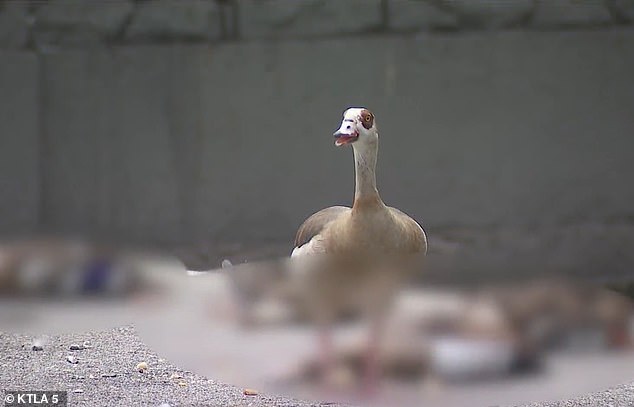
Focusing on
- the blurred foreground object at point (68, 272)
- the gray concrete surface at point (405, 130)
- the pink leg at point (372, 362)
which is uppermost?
Result: the gray concrete surface at point (405, 130)

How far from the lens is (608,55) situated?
102 inches

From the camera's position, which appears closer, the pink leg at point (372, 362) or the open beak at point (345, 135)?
the pink leg at point (372, 362)

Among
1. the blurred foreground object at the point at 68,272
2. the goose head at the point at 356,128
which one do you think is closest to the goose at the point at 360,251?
the goose head at the point at 356,128

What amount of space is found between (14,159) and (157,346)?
640mm

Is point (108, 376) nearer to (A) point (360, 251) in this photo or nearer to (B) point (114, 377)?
(B) point (114, 377)

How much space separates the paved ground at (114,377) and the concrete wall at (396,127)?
30 cm

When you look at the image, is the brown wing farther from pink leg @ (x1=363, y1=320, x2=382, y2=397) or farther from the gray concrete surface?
pink leg @ (x1=363, y1=320, x2=382, y2=397)

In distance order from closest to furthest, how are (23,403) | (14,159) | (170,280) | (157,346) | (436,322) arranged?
(436,322)
(170,280)
(157,346)
(23,403)
(14,159)

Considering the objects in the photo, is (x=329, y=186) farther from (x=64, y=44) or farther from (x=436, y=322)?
(x=436, y=322)

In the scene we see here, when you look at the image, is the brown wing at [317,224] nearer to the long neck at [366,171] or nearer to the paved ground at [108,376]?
the long neck at [366,171]

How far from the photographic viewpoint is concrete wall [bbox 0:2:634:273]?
2.07m

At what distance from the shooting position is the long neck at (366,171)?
5.39 ft

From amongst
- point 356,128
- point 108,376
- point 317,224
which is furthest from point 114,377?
point 356,128

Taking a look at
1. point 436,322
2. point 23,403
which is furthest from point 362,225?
point 23,403
